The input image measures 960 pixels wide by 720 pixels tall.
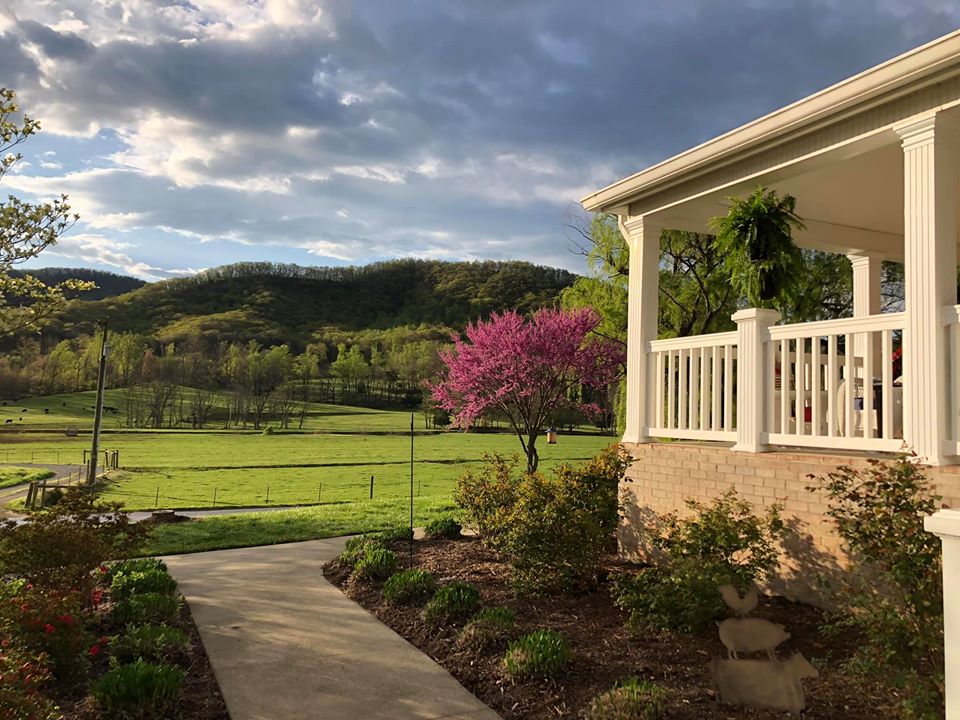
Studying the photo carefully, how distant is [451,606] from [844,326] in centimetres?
331

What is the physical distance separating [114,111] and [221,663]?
7439mm

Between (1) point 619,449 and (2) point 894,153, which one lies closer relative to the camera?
(2) point 894,153

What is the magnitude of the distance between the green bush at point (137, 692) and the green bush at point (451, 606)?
179cm

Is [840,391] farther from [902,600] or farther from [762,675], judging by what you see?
[762,675]

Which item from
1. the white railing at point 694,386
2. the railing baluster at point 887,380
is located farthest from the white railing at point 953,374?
the white railing at point 694,386

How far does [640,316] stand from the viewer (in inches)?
260

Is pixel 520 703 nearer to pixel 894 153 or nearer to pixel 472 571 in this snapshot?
pixel 472 571

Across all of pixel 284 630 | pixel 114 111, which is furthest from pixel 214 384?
pixel 284 630

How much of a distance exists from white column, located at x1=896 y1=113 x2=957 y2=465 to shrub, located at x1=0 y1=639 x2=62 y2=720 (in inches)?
182

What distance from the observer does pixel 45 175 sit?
697 cm

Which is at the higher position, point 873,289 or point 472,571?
point 873,289

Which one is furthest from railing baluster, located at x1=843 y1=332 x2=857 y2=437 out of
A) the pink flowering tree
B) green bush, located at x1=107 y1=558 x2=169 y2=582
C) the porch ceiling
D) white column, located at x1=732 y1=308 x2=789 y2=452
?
the pink flowering tree

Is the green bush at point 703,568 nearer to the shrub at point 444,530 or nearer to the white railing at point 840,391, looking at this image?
the white railing at point 840,391

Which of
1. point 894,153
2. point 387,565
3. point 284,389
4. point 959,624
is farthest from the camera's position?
point 284,389
